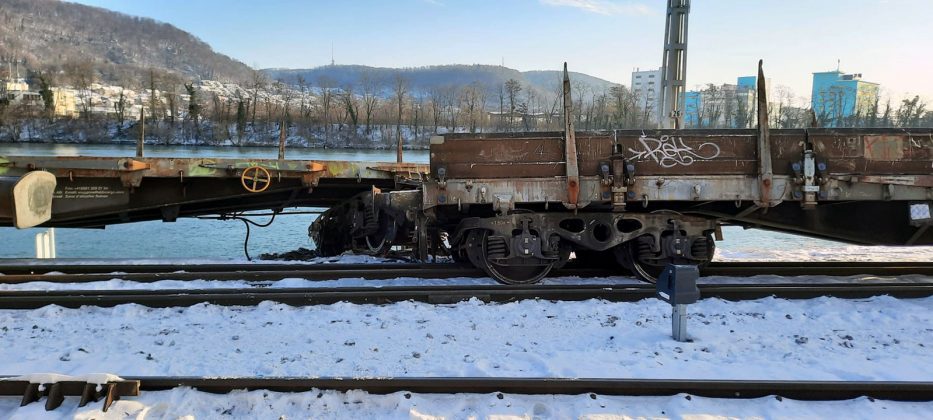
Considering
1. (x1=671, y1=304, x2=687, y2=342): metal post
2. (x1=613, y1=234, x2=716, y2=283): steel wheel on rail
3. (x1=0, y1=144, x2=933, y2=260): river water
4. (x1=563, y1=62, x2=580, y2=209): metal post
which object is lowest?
(x1=0, y1=144, x2=933, y2=260): river water

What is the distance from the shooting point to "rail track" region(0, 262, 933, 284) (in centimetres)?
859

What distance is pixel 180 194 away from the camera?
34.3ft

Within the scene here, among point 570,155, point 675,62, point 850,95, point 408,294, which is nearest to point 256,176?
point 408,294

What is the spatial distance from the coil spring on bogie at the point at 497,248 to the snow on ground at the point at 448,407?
12.2ft

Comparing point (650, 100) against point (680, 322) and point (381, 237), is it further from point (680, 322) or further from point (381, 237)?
point (680, 322)

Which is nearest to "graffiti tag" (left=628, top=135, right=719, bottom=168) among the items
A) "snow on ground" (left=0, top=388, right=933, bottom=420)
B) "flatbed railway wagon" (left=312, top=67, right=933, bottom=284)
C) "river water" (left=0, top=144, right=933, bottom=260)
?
"flatbed railway wagon" (left=312, top=67, right=933, bottom=284)

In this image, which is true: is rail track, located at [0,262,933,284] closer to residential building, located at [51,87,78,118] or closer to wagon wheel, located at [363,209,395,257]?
wagon wheel, located at [363,209,395,257]

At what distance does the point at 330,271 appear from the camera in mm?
8789

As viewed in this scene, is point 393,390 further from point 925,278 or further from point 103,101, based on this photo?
point 103,101

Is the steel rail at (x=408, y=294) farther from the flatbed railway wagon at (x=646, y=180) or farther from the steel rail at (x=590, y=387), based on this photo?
the steel rail at (x=590, y=387)

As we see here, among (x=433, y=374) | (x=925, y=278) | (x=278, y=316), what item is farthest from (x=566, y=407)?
(x=925, y=278)

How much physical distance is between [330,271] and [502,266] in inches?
99.1

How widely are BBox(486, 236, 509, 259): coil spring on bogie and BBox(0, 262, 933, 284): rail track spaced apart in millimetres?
852

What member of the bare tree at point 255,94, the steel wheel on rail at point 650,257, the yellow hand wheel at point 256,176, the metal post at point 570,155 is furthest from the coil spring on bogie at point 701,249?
the bare tree at point 255,94
